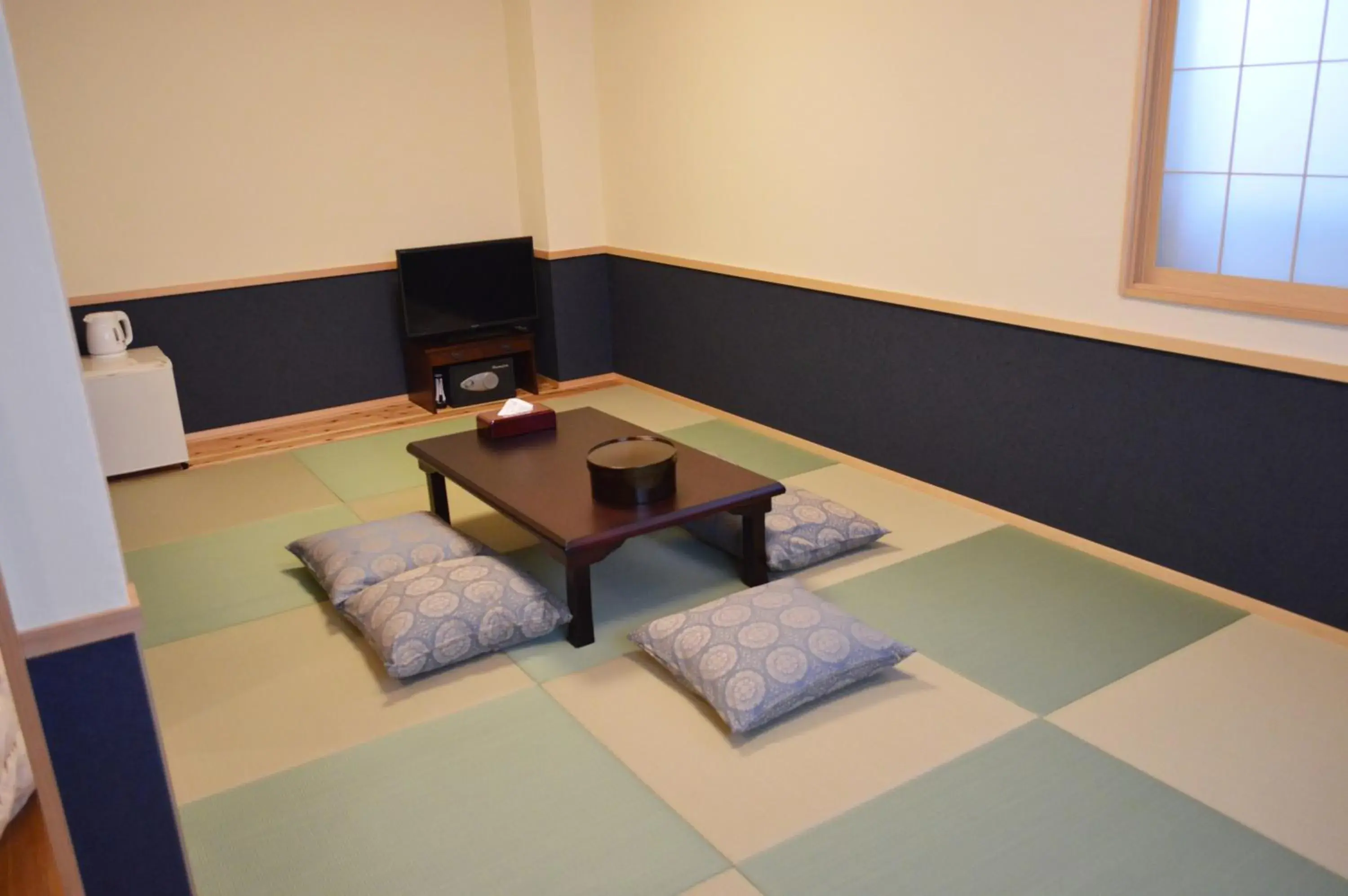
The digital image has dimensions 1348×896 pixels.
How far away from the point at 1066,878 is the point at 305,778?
67.4 inches

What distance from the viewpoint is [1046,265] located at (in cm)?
363

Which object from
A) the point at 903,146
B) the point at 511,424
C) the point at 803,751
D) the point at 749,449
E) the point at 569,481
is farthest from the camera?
the point at 749,449

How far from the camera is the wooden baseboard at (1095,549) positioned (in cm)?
306

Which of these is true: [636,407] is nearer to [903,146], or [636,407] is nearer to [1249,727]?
[903,146]

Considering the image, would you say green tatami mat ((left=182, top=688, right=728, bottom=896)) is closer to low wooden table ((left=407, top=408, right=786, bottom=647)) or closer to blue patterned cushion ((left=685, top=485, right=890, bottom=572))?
low wooden table ((left=407, top=408, right=786, bottom=647))

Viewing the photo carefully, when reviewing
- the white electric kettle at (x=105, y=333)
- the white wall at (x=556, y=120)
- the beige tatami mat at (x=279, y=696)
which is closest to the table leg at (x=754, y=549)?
the beige tatami mat at (x=279, y=696)

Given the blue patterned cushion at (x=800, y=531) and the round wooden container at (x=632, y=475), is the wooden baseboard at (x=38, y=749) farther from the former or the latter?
the blue patterned cushion at (x=800, y=531)

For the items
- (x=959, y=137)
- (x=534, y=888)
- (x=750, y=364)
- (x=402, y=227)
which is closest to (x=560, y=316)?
(x=402, y=227)

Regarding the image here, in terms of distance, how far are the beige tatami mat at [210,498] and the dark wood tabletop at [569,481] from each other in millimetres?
870

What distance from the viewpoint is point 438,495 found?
3.95m

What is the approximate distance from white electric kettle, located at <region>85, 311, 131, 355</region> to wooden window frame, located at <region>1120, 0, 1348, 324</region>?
4.18 m

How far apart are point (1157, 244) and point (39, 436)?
304cm

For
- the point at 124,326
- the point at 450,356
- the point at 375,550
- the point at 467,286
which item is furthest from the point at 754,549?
the point at 124,326

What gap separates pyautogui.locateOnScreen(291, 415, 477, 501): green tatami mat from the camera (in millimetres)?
4566
